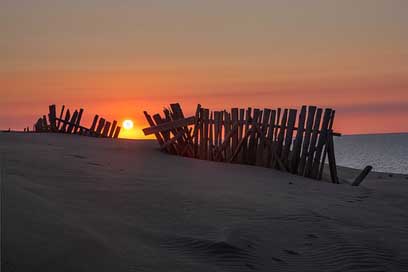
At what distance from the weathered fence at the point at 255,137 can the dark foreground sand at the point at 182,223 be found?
2235 millimetres

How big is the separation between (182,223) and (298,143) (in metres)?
6.32

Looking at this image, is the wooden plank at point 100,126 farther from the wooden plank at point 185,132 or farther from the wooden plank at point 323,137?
the wooden plank at point 323,137

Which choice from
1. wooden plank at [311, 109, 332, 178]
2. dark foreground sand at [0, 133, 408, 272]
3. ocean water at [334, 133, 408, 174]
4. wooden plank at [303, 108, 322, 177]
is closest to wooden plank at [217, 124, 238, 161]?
wooden plank at [303, 108, 322, 177]

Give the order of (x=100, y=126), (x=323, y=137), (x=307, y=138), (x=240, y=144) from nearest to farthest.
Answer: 1. (x=323, y=137)
2. (x=307, y=138)
3. (x=240, y=144)
4. (x=100, y=126)

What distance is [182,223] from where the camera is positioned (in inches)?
214

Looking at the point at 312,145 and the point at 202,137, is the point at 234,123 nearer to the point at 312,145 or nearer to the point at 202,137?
the point at 202,137

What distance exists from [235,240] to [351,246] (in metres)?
1.22

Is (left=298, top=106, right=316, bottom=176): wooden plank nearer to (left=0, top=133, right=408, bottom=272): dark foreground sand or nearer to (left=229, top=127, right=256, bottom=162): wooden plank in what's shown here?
(left=229, top=127, right=256, bottom=162): wooden plank

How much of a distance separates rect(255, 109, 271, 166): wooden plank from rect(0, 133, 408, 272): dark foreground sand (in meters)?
2.72

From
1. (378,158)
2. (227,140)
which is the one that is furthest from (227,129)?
(378,158)

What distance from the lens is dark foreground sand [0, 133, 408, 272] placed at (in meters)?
3.78

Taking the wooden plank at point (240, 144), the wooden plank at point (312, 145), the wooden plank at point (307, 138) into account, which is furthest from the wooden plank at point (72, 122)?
the wooden plank at point (312, 145)

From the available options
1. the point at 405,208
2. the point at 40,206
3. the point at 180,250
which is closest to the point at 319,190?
the point at 405,208

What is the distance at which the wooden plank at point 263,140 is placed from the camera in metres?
11.7
